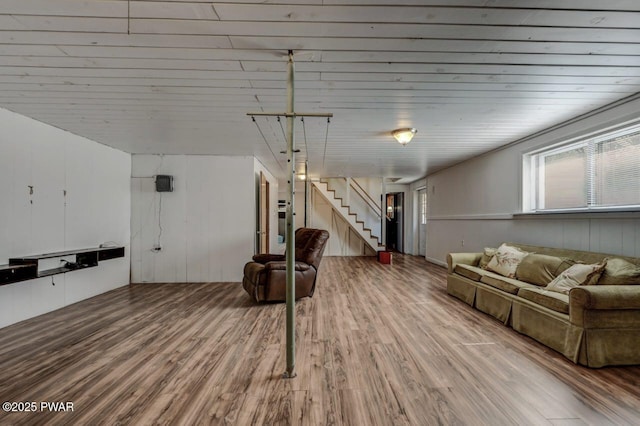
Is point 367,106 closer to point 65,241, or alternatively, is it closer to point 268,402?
point 268,402

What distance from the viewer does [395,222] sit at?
1036 centimetres

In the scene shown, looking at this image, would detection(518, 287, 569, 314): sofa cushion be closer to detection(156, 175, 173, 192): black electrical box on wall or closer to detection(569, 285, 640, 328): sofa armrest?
detection(569, 285, 640, 328): sofa armrest

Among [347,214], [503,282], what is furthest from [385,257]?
[503,282]

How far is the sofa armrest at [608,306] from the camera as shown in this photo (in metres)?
2.09

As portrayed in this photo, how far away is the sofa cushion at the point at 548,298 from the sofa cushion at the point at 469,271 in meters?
0.71

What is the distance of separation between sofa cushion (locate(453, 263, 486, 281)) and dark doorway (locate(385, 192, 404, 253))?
18.2 feet

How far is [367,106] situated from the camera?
2893 millimetres

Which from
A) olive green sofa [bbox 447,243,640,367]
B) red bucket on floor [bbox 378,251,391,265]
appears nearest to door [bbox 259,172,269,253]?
red bucket on floor [bbox 378,251,391,265]

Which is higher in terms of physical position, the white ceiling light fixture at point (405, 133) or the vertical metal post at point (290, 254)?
the white ceiling light fixture at point (405, 133)

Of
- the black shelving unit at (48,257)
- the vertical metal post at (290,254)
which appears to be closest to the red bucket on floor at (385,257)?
the vertical metal post at (290,254)

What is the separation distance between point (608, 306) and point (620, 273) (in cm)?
49

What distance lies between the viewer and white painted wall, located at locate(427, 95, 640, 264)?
2838 mm

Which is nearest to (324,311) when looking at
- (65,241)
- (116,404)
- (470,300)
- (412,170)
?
(470,300)

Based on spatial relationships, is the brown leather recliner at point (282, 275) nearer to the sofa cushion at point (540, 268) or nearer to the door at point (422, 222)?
the sofa cushion at point (540, 268)
